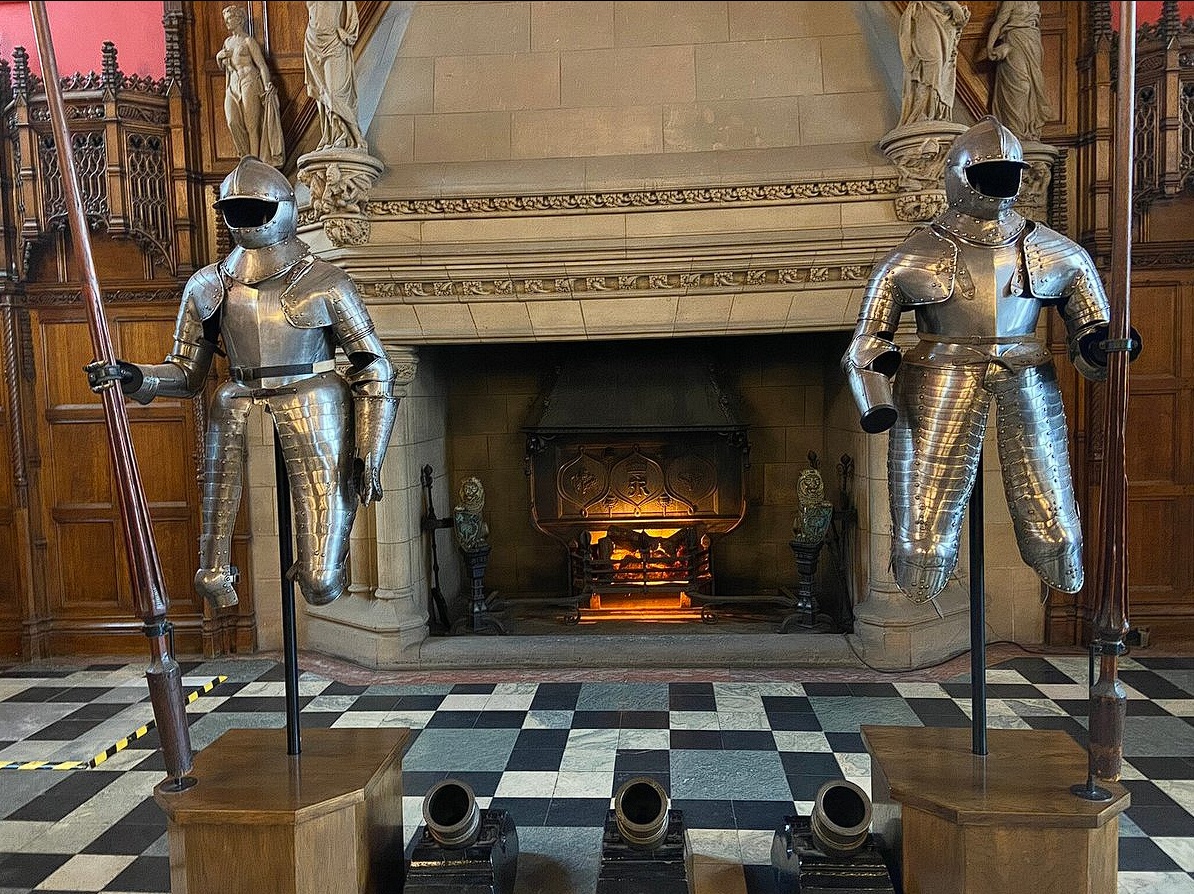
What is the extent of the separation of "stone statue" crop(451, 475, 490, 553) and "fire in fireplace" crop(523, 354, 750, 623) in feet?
1.18

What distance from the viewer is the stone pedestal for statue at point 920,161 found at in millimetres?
3482

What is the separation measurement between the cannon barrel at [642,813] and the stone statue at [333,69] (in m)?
2.98

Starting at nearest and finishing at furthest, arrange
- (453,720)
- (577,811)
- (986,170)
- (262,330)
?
(986,170) < (262,330) < (577,811) < (453,720)

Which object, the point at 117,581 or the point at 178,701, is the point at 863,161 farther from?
the point at 117,581

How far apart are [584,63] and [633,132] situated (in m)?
0.42

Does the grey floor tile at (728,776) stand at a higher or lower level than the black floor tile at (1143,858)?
higher

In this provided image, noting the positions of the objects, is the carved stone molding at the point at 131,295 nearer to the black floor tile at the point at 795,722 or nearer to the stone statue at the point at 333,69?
the stone statue at the point at 333,69

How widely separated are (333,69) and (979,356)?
10.2ft

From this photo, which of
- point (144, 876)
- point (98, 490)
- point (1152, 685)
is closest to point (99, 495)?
point (98, 490)

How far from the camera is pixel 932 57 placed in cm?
350

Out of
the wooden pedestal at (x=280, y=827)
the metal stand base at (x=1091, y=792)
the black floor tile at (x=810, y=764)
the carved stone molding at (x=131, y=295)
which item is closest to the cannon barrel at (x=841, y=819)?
the metal stand base at (x=1091, y=792)

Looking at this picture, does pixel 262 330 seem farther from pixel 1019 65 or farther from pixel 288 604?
pixel 1019 65

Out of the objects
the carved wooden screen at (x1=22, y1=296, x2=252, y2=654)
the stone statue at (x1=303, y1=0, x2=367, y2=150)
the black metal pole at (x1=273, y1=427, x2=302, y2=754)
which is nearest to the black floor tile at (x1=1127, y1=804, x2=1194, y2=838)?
the black metal pole at (x1=273, y1=427, x2=302, y2=754)

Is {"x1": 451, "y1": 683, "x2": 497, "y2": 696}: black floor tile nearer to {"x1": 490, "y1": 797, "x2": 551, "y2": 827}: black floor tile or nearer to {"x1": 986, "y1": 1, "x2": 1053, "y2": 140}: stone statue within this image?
{"x1": 490, "y1": 797, "x2": 551, "y2": 827}: black floor tile
